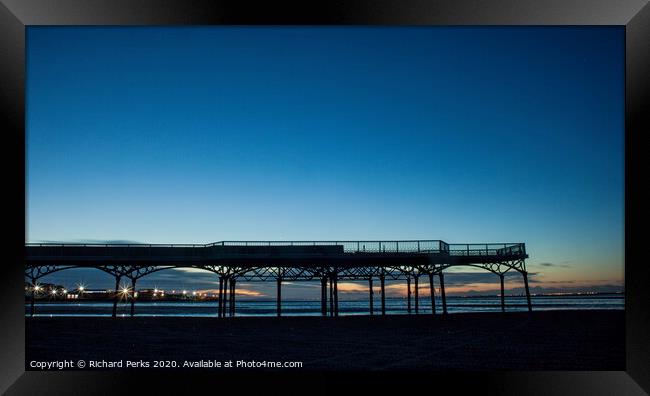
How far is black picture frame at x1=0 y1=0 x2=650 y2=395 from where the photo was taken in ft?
24.0

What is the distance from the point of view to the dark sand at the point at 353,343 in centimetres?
1373

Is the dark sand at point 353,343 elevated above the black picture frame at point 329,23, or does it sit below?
below

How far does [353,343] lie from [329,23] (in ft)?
38.1

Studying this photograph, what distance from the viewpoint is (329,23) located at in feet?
25.4

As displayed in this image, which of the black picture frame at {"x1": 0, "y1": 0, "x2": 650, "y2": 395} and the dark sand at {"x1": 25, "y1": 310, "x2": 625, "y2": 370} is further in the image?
the dark sand at {"x1": 25, "y1": 310, "x2": 625, "y2": 370}

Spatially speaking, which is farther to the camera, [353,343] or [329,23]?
[353,343]

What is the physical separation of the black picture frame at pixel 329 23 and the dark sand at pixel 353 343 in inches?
206

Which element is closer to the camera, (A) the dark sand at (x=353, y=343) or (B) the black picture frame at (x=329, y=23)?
(B) the black picture frame at (x=329, y=23)

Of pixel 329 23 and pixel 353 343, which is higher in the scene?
pixel 329 23

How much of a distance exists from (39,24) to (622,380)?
9.06 meters

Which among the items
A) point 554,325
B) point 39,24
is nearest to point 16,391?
point 39,24

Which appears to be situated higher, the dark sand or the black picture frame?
the black picture frame

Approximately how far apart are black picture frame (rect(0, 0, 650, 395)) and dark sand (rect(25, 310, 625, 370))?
17.2 feet

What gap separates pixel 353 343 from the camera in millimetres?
17203
